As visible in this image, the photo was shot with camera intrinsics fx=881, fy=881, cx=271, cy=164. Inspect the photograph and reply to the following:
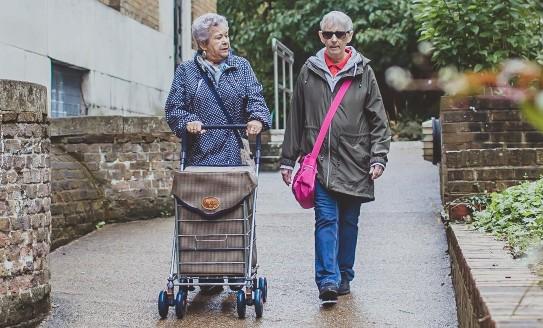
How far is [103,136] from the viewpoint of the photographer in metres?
9.63

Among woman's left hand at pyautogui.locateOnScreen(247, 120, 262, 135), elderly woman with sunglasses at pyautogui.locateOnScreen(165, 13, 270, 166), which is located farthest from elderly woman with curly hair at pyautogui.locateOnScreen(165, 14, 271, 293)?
woman's left hand at pyautogui.locateOnScreen(247, 120, 262, 135)

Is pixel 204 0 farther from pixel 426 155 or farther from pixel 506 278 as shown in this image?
pixel 506 278

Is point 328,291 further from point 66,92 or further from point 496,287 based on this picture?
point 66,92

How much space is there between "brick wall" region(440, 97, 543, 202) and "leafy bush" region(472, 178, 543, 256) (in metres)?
0.66

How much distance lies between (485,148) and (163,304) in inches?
133

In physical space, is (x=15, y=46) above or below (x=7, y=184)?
above

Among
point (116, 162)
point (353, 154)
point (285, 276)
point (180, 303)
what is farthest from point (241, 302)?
point (116, 162)

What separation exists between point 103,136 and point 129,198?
0.75 m

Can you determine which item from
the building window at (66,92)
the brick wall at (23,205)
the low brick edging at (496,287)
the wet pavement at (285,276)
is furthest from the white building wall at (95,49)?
the low brick edging at (496,287)

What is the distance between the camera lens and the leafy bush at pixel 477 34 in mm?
8078

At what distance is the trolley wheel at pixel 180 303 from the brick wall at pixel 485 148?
2.74 metres

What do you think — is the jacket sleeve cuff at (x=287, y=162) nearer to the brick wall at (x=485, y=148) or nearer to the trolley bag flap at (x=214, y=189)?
the trolley bag flap at (x=214, y=189)

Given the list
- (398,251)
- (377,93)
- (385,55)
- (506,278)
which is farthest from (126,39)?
(385,55)

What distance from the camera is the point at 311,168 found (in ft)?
17.4
